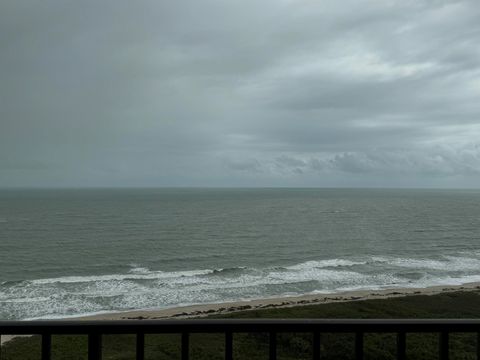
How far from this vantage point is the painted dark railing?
2.52 m

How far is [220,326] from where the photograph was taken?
2566 millimetres

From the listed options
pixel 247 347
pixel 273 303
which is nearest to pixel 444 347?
pixel 247 347

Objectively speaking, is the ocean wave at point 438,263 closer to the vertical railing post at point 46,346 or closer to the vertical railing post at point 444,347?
the vertical railing post at point 444,347

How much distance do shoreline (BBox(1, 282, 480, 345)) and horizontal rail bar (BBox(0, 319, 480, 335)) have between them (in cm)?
1960

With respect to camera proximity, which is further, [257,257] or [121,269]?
[257,257]

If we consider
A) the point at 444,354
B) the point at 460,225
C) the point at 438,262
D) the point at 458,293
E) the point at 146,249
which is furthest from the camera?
the point at 460,225

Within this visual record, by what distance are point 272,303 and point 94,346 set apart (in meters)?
24.6

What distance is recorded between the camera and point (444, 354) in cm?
276

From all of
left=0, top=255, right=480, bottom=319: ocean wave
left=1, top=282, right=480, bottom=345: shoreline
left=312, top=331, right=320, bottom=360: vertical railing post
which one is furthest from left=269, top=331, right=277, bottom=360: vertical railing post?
left=0, top=255, right=480, bottom=319: ocean wave

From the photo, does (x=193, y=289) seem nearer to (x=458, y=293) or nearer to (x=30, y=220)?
(x=458, y=293)

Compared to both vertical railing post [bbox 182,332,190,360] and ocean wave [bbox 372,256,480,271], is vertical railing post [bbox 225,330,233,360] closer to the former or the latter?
vertical railing post [bbox 182,332,190,360]

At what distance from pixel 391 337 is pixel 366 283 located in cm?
1731

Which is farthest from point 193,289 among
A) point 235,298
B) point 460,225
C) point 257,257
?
point 460,225

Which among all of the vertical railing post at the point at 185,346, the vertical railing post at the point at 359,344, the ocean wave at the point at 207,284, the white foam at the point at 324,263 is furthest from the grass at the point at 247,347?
the white foam at the point at 324,263
